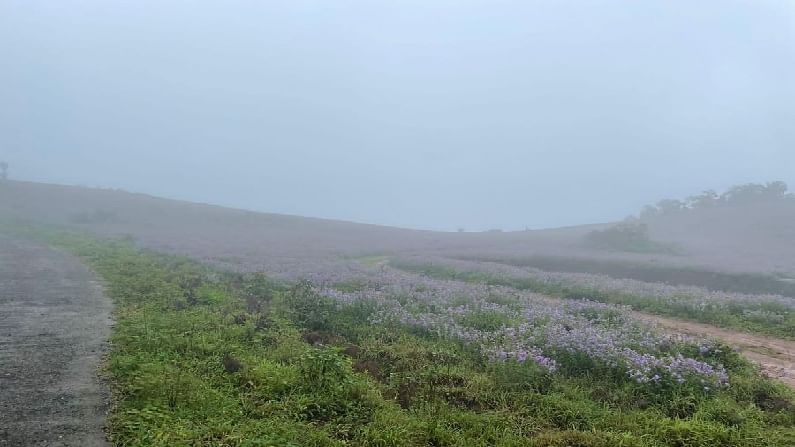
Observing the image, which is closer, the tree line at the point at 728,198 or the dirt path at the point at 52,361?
the dirt path at the point at 52,361

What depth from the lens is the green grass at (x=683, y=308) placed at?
1645cm

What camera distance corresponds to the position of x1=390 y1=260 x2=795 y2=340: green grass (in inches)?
648

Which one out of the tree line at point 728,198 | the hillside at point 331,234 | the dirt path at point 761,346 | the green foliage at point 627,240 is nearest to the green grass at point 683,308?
the dirt path at point 761,346

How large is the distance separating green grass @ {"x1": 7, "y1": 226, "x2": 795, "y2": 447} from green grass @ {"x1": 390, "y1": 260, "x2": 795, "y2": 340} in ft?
24.6

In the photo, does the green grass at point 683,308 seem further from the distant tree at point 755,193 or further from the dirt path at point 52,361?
the distant tree at point 755,193

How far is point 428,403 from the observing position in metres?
8.32

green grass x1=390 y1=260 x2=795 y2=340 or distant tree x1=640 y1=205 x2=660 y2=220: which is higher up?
distant tree x1=640 y1=205 x2=660 y2=220

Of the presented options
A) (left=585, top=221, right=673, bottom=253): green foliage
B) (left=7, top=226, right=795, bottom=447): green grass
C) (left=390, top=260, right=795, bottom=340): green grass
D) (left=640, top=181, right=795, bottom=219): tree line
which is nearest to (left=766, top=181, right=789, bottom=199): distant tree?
(left=640, top=181, right=795, bottom=219): tree line

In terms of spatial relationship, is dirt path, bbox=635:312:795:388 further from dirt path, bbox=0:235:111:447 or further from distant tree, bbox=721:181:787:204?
distant tree, bbox=721:181:787:204

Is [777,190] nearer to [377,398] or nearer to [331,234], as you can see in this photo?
[331,234]

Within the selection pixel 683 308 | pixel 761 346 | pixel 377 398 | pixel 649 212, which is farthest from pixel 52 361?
pixel 649 212

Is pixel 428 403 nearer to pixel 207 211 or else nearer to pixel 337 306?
pixel 337 306

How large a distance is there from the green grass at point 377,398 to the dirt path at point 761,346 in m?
1.75

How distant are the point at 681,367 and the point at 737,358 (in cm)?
249
